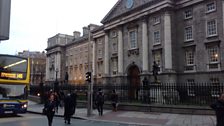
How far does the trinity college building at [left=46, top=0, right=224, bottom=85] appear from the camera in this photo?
1264 inches

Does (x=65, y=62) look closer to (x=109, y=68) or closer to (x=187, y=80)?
(x=109, y=68)

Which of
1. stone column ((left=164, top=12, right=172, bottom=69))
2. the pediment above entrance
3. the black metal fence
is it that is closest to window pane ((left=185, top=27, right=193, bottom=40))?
stone column ((left=164, top=12, right=172, bottom=69))

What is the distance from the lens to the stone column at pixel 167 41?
3525 centimetres

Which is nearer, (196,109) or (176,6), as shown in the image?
(196,109)

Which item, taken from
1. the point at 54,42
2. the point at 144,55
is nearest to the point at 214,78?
the point at 144,55

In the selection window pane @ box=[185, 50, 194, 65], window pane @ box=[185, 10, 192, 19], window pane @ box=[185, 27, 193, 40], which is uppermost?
window pane @ box=[185, 10, 192, 19]

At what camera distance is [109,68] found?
47812 millimetres

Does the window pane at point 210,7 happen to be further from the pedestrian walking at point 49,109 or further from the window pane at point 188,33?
the pedestrian walking at point 49,109

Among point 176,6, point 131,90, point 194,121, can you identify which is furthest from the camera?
point 176,6

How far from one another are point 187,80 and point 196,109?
56.4 ft

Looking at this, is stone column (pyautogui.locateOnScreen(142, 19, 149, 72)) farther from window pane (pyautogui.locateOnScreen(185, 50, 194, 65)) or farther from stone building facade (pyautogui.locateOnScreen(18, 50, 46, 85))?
stone building facade (pyautogui.locateOnScreen(18, 50, 46, 85))

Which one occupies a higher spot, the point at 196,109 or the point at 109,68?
the point at 109,68

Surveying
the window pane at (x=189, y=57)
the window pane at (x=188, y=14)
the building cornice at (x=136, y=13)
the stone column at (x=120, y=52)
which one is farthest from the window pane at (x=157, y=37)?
the stone column at (x=120, y=52)

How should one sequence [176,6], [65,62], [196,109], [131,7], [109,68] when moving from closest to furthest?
[196,109]
[176,6]
[131,7]
[109,68]
[65,62]
